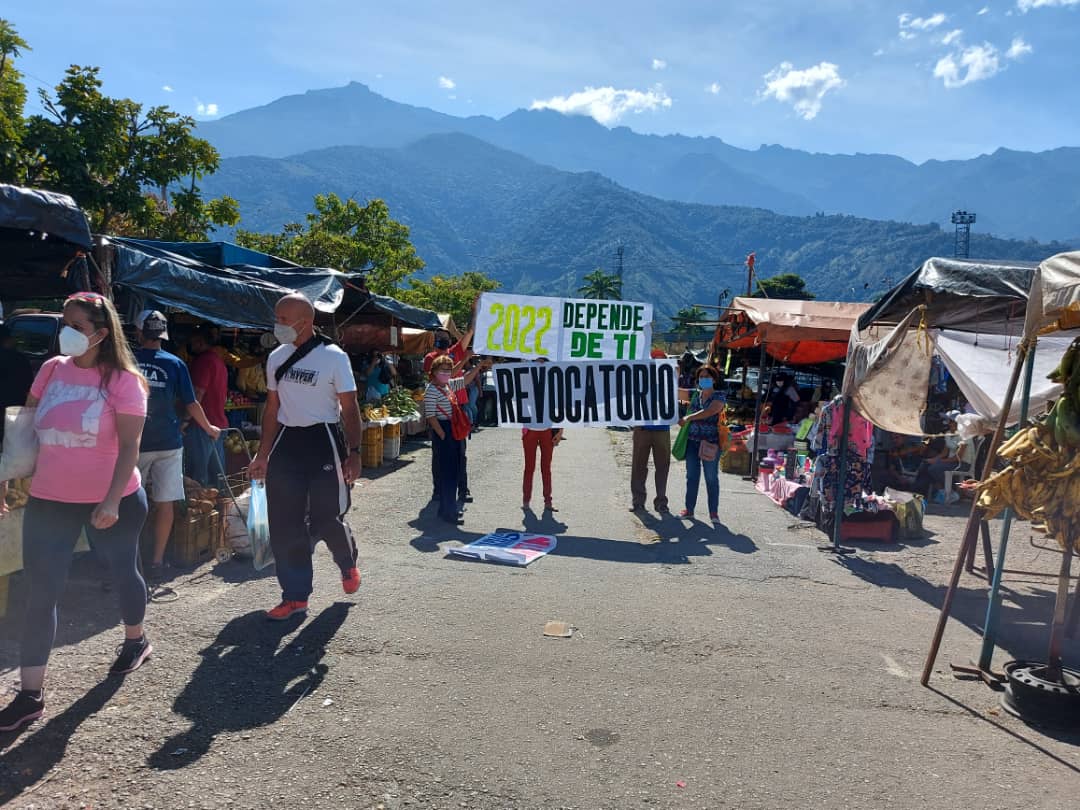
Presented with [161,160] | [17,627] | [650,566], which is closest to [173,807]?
[17,627]

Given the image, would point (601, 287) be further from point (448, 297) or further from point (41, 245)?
point (41, 245)

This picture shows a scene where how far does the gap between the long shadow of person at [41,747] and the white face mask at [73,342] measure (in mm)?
1729

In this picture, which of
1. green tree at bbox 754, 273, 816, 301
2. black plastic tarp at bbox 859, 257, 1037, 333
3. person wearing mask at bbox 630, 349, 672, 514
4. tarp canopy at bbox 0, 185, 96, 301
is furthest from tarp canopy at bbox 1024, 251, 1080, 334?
green tree at bbox 754, 273, 816, 301

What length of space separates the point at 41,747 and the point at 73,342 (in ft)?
5.95

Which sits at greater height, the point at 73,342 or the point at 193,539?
the point at 73,342

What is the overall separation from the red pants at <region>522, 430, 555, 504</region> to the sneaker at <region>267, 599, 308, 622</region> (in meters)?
4.26

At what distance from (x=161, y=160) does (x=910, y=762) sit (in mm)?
13913

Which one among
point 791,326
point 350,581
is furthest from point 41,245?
point 791,326

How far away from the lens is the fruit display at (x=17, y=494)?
4531 mm

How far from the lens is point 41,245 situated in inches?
206

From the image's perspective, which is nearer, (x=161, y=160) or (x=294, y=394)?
(x=294, y=394)

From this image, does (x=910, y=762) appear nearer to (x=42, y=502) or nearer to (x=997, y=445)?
(x=997, y=445)

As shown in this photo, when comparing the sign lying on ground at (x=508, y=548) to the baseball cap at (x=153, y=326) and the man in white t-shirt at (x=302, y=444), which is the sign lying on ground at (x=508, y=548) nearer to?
the man in white t-shirt at (x=302, y=444)

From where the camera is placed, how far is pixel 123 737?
3.28 m
